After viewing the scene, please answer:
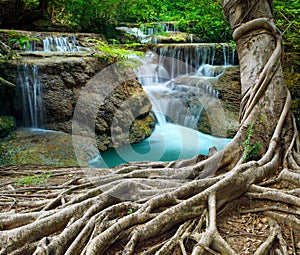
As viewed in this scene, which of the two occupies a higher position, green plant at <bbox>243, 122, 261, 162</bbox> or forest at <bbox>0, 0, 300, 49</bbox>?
forest at <bbox>0, 0, 300, 49</bbox>

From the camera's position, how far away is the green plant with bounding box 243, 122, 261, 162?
3.03 m

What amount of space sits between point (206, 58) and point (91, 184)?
29.3ft

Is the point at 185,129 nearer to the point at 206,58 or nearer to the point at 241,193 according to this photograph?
the point at 206,58

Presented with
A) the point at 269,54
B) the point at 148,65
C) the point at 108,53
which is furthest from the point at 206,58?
the point at 269,54

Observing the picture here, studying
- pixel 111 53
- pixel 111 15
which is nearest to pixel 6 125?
pixel 111 53

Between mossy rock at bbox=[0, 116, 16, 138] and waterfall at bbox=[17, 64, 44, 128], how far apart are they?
39 centimetres

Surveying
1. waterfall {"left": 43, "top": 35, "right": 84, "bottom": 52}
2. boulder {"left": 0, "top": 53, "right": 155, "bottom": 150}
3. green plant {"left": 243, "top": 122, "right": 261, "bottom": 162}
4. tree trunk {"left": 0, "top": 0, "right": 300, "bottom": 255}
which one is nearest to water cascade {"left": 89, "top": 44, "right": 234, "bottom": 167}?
boulder {"left": 0, "top": 53, "right": 155, "bottom": 150}

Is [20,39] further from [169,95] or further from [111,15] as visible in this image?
[111,15]

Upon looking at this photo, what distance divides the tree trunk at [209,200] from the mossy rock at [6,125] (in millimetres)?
3141

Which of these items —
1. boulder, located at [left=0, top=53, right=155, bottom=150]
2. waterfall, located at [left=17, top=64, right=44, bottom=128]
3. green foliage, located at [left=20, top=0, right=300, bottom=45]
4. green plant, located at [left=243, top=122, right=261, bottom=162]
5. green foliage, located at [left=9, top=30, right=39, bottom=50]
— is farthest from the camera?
green foliage, located at [left=20, top=0, right=300, bottom=45]

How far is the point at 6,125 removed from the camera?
6.26 meters

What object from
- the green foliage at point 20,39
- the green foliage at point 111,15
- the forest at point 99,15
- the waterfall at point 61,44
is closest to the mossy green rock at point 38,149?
the green foliage at point 20,39

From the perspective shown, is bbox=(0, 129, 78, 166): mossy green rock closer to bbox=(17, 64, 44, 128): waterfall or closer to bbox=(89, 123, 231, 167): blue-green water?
bbox=(17, 64, 44, 128): waterfall

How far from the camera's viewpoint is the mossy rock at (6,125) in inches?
241
